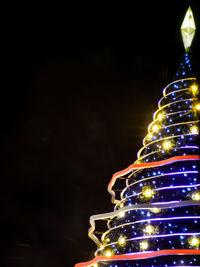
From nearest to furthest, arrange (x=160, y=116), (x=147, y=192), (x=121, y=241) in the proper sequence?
1. (x=121, y=241)
2. (x=147, y=192)
3. (x=160, y=116)

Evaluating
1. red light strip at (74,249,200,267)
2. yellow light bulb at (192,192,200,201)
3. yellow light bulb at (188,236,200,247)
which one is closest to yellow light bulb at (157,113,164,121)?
yellow light bulb at (192,192,200,201)

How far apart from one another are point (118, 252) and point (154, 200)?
14.1ft

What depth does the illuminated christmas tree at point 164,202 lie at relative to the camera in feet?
66.9

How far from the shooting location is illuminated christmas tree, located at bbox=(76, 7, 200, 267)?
66.9 feet

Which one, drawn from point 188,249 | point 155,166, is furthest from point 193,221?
point 155,166

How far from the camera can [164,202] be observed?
22094 millimetres

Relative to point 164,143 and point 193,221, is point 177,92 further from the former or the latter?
point 193,221

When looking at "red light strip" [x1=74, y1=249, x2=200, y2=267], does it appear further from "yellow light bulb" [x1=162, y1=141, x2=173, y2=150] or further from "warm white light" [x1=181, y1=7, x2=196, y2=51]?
"warm white light" [x1=181, y1=7, x2=196, y2=51]

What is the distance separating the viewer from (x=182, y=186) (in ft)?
72.3

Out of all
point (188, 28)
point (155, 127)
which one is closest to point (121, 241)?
point (155, 127)

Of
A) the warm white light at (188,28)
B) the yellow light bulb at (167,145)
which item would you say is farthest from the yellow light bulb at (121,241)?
the warm white light at (188,28)

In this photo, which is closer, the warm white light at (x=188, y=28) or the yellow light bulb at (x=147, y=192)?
the yellow light bulb at (x=147, y=192)

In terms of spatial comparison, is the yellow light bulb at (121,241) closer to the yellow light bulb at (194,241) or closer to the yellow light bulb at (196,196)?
the yellow light bulb at (194,241)

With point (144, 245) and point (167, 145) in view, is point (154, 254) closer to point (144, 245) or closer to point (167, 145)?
point (144, 245)
